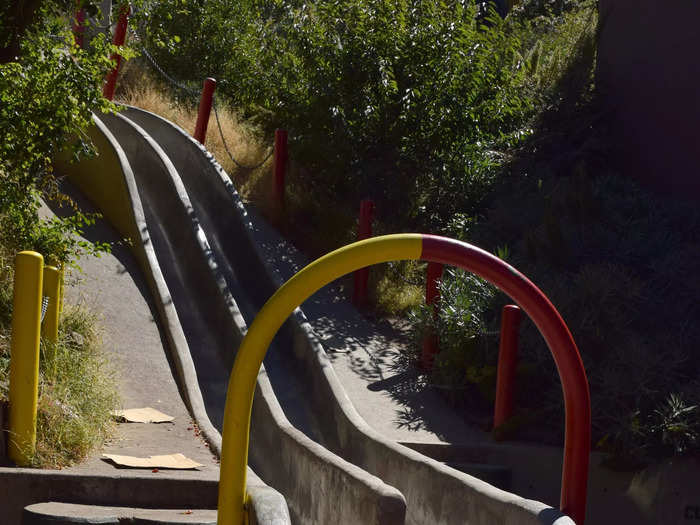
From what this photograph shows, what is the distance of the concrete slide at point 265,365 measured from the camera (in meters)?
4.67

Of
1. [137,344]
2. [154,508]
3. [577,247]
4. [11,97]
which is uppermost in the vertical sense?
[11,97]

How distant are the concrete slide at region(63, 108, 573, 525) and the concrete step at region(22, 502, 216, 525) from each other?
40 cm

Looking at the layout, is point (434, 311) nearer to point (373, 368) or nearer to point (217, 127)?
point (373, 368)

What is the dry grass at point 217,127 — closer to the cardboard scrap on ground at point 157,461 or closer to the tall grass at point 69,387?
the tall grass at point 69,387

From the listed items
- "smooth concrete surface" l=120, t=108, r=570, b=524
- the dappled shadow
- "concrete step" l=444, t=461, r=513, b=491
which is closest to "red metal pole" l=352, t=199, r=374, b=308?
the dappled shadow

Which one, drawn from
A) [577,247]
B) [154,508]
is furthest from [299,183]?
[154,508]

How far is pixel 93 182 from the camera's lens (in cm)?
1071

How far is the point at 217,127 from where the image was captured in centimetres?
1407

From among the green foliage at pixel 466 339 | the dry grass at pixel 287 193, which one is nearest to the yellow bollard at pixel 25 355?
the green foliage at pixel 466 339

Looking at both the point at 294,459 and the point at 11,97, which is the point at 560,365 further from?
the point at 11,97

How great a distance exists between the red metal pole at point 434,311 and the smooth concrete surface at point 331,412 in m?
1.03

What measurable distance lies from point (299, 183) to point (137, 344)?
191 inches

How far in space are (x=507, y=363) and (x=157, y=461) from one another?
2.77 m

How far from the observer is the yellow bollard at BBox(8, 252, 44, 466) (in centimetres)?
480
